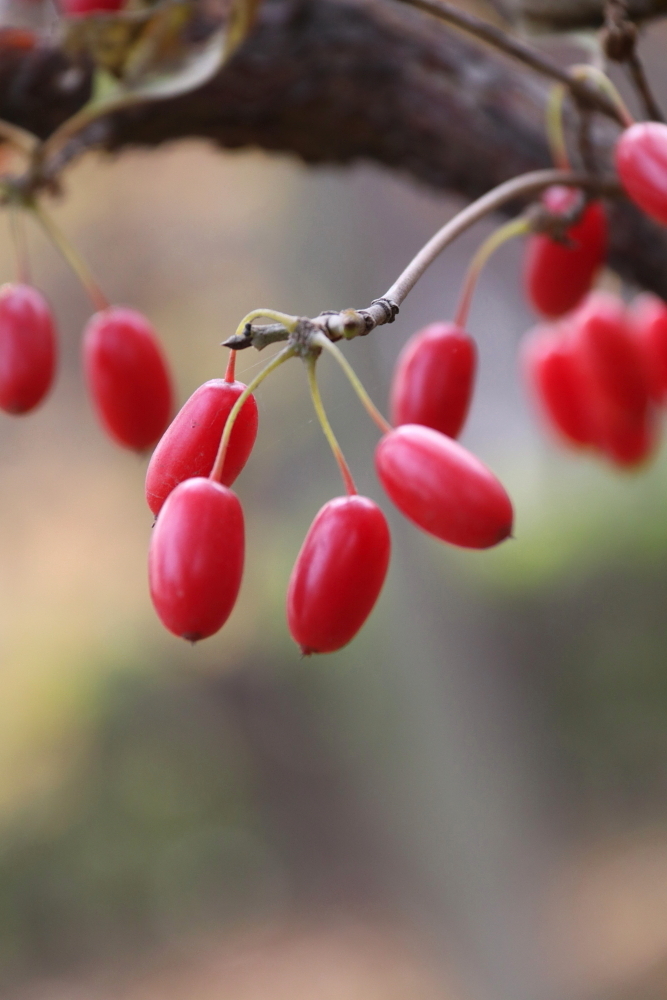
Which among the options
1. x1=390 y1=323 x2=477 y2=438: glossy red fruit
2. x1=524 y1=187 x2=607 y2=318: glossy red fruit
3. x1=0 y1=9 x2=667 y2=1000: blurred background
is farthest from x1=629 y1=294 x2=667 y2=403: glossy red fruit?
x1=0 y1=9 x2=667 y2=1000: blurred background

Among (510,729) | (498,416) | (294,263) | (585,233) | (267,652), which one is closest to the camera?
(585,233)

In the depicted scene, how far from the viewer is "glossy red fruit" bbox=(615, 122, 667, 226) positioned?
0.39m

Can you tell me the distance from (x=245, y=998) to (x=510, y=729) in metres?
1.77

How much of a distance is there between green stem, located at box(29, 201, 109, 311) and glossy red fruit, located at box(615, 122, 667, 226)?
0.29m

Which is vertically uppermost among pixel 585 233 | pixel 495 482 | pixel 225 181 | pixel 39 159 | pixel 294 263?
pixel 225 181

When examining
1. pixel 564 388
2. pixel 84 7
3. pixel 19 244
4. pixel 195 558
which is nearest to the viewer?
pixel 195 558

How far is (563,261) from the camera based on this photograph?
22.1 inches

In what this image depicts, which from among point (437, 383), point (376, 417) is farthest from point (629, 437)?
point (376, 417)

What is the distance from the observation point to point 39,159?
57cm

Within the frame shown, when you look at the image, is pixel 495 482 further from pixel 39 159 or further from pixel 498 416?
pixel 498 416

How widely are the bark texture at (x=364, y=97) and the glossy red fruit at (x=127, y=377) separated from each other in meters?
0.21

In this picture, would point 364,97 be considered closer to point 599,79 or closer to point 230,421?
point 599,79

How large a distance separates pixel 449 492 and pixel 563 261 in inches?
12.1

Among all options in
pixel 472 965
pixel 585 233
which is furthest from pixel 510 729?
pixel 585 233
